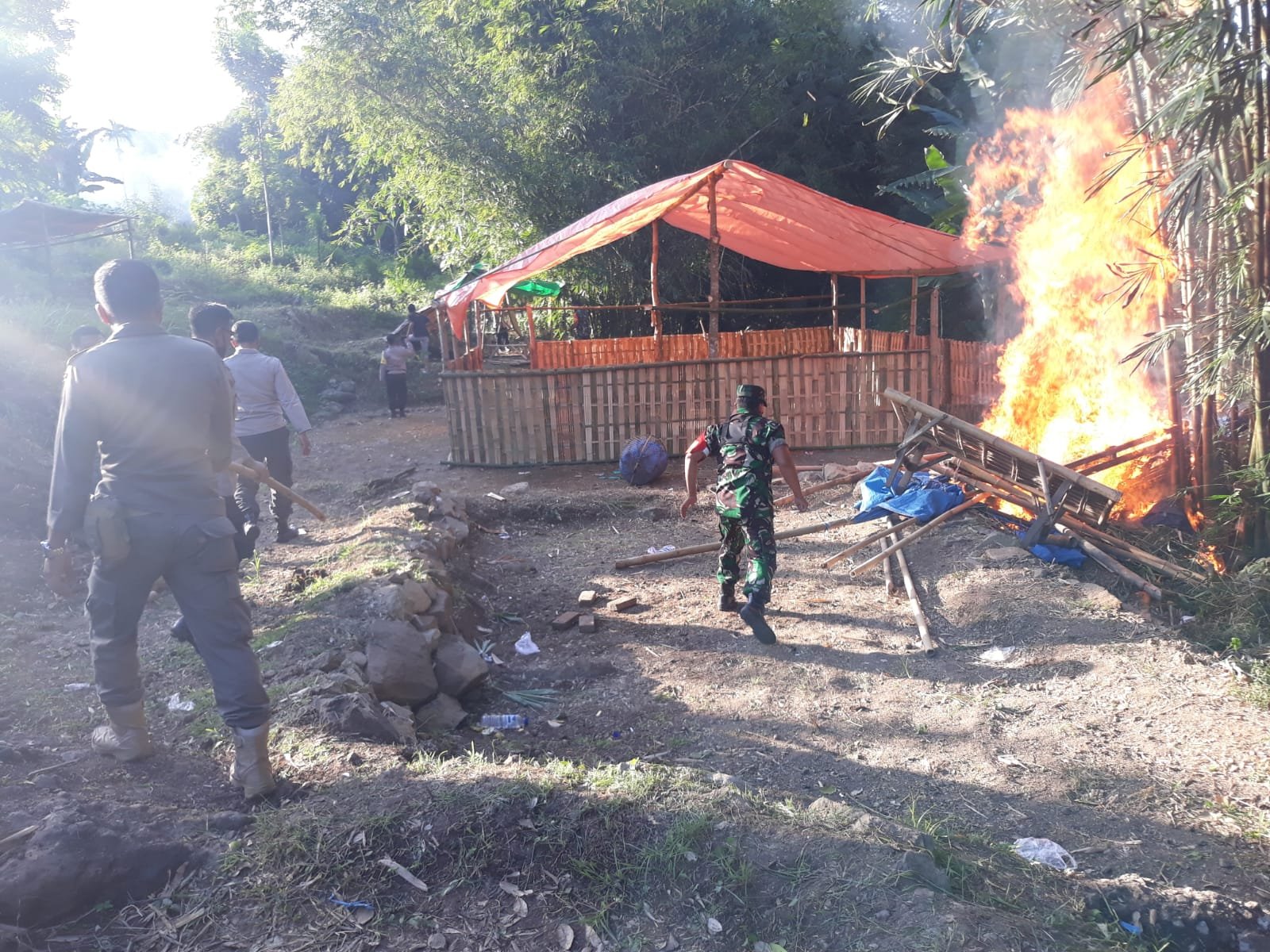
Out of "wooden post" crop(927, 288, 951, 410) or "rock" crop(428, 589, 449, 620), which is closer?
"rock" crop(428, 589, 449, 620)

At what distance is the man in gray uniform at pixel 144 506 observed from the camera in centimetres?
343

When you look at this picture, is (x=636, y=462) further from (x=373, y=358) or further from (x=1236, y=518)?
(x=373, y=358)

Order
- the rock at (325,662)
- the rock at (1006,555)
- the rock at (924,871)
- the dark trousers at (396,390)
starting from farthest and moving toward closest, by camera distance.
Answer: the dark trousers at (396,390), the rock at (1006,555), the rock at (325,662), the rock at (924,871)

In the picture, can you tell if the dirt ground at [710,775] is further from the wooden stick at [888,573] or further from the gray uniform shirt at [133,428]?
the gray uniform shirt at [133,428]

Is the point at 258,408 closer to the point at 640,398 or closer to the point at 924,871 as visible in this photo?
the point at 640,398

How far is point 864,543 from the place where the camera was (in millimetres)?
6953

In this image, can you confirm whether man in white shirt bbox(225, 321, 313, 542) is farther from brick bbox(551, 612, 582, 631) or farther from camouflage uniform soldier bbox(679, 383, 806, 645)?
camouflage uniform soldier bbox(679, 383, 806, 645)

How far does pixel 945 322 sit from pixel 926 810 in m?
14.1

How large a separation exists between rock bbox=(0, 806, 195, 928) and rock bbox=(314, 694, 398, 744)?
3.42 ft

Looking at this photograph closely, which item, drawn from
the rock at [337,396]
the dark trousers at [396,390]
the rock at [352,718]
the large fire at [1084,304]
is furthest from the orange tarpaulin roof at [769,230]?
the rock at [337,396]

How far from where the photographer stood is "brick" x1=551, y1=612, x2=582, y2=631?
6.41 m

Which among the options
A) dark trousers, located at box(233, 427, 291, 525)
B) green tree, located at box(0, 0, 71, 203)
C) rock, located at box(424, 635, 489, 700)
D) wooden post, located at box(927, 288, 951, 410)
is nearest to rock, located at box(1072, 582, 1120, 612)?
rock, located at box(424, 635, 489, 700)

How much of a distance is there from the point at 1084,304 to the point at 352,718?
786cm

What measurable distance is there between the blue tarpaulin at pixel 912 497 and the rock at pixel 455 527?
3352 millimetres
